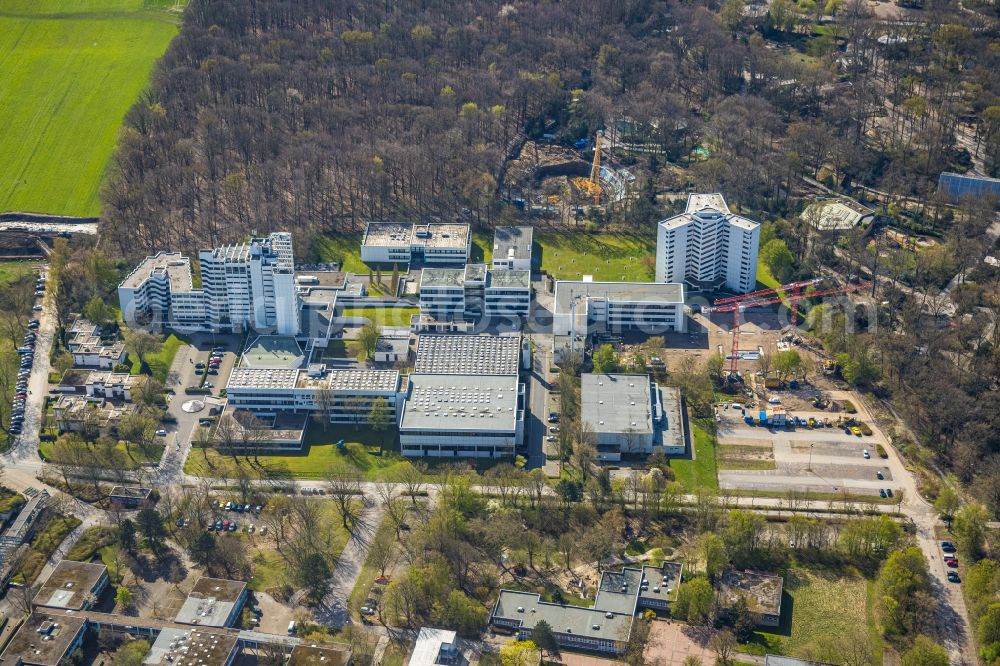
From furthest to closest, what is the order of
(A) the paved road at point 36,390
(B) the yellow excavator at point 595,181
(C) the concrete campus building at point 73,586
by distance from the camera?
(B) the yellow excavator at point 595,181 < (A) the paved road at point 36,390 < (C) the concrete campus building at point 73,586

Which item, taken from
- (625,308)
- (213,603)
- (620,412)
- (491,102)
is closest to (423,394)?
(620,412)

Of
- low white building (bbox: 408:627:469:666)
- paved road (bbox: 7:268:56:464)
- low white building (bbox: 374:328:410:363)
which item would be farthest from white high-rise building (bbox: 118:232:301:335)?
low white building (bbox: 408:627:469:666)

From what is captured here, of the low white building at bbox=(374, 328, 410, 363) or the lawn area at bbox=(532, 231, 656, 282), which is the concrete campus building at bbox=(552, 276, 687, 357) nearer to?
the lawn area at bbox=(532, 231, 656, 282)

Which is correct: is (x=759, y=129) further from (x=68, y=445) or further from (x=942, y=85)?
(x=68, y=445)

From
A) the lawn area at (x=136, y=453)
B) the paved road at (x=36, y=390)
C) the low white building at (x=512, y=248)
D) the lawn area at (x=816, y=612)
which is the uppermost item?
the low white building at (x=512, y=248)

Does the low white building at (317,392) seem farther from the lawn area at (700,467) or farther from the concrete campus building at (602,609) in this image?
the concrete campus building at (602,609)

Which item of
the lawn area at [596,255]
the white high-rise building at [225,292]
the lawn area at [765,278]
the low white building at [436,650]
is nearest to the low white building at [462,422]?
the white high-rise building at [225,292]

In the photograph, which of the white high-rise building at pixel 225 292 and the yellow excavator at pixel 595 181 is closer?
the white high-rise building at pixel 225 292
